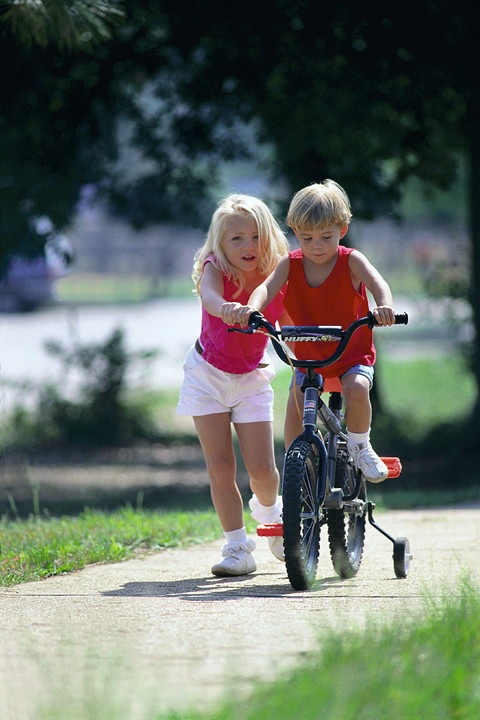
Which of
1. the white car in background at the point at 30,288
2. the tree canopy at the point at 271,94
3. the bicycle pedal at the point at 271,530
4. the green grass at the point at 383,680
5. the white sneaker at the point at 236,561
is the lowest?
the white sneaker at the point at 236,561

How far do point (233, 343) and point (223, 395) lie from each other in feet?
0.77

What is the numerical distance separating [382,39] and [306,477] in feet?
23.8

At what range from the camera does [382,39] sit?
11438 mm

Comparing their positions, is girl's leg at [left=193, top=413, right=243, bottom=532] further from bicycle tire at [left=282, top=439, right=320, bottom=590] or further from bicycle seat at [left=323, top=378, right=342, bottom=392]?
bicycle tire at [left=282, top=439, right=320, bottom=590]

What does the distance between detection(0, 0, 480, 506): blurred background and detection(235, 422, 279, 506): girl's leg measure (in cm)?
284

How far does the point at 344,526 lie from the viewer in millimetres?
5473

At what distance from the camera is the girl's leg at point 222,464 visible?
575 centimetres

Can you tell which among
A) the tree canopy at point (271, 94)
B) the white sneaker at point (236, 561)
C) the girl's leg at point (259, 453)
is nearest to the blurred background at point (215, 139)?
the tree canopy at point (271, 94)

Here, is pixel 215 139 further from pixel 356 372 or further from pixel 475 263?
pixel 356 372

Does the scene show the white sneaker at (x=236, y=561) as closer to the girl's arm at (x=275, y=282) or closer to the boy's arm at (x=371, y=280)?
the girl's arm at (x=275, y=282)

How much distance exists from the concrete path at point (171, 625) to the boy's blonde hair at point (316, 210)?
142 cm

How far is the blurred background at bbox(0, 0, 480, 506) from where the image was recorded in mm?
11477

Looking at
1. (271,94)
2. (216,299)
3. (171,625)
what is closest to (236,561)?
(216,299)

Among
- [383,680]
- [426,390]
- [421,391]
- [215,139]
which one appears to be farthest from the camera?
[426,390]
